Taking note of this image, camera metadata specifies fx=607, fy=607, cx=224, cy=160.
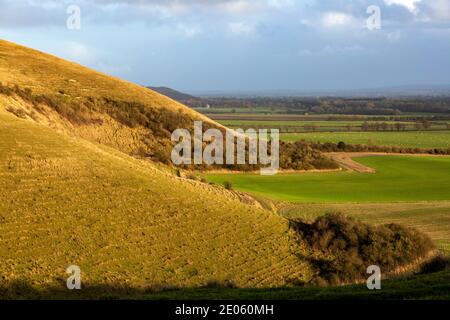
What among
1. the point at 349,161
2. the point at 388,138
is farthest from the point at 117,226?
the point at 388,138

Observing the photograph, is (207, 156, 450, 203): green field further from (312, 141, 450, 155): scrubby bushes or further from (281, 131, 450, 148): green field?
(281, 131, 450, 148): green field

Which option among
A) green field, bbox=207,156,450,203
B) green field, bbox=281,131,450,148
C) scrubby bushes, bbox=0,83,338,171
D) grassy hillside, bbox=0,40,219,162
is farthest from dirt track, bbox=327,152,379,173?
grassy hillside, bbox=0,40,219,162

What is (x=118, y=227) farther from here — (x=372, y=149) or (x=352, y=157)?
(x=372, y=149)

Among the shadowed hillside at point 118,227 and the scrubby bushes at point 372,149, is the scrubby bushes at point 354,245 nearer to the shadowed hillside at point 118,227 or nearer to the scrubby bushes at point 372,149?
the shadowed hillside at point 118,227

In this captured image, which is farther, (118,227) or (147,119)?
(147,119)

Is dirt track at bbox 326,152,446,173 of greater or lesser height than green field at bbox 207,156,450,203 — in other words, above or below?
above

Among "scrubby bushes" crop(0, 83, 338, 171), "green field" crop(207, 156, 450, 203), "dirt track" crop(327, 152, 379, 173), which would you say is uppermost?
"scrubby bushes" crop(0, 83, 338, 171)

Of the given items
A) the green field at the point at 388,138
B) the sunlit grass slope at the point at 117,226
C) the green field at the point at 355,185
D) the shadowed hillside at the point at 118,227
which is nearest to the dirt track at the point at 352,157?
the green field at the point at 355,185
